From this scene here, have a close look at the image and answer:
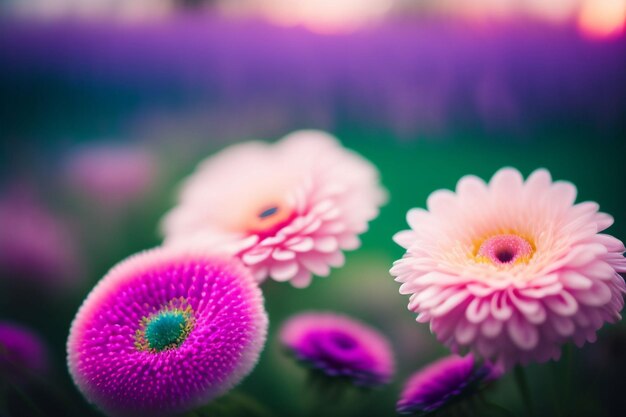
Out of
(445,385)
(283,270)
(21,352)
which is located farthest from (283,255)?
(21,352)

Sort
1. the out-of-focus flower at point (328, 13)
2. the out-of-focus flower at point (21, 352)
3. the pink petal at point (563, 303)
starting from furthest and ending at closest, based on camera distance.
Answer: the out-of-focus flower at point (328, 13)
the out-of-focus flower at point (21, 352)
the pink petal at point (563, 303)

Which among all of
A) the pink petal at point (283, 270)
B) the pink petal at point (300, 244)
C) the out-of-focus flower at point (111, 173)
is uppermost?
the out-of-focus flower at point (111, 173)

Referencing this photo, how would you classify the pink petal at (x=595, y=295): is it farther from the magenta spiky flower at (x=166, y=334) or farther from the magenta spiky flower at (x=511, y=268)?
the magenta spiky flower at (x=166, y=334)

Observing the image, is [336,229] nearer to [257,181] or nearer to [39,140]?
[257,181]

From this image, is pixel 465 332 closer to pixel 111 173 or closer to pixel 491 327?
pixel 491 327

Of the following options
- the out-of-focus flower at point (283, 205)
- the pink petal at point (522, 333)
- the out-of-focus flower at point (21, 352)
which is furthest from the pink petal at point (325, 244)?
the out-of-focus flower at point (21, 352)
